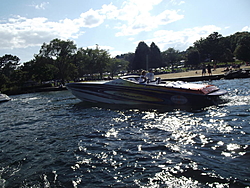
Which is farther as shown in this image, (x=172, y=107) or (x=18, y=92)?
(x=18, y=92)

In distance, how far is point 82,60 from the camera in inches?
2862

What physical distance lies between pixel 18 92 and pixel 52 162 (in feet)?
144

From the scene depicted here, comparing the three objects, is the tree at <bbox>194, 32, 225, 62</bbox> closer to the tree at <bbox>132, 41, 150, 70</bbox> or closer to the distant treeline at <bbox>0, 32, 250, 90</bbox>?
the distant treeline at <bbox>0, 32, 250, 90</bbox>

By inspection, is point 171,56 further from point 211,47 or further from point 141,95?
point 141,95

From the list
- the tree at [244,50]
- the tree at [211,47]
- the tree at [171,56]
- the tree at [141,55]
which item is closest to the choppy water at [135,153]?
the tree at [244,50]

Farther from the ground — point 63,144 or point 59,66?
point 59,66

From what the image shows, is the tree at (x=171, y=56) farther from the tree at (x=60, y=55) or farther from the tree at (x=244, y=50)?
the tree at (x=60, y=55)

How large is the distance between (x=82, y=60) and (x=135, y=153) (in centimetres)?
7036

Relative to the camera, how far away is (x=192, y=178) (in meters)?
4.12

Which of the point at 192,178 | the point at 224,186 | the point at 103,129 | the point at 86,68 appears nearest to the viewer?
the point at 224,186

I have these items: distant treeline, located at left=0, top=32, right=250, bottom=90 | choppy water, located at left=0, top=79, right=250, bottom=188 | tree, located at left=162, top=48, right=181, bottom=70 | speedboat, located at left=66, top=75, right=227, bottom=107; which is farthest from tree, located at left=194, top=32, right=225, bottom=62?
choppy water, located at left=0, top=79, right=250, bottom=188

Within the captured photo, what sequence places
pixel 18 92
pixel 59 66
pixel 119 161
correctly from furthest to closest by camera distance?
pixel 59 66
pixel 18 92
pixel 119 161

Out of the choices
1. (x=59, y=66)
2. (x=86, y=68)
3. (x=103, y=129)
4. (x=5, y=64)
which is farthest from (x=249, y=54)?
(x=5, y=64)

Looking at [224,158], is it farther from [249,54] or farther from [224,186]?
[249,54]
